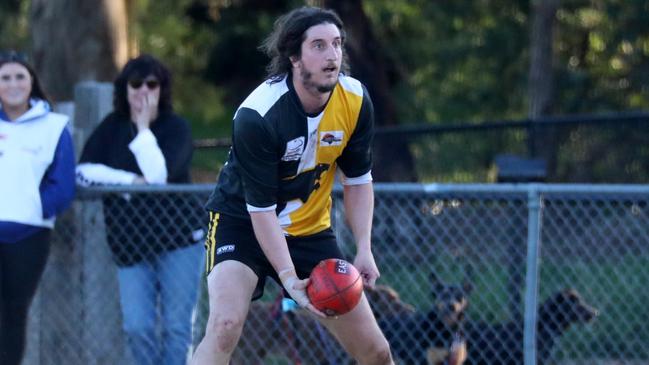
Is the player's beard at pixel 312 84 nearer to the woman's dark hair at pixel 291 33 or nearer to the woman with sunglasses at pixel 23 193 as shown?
the woman's dark hair at pixel 291 33

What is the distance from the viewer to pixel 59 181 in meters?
6.36

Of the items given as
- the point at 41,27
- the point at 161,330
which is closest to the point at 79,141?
the point at 161,330

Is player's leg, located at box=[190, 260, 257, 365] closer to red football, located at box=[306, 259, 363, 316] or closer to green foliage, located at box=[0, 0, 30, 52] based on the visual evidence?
red football, located at box=[306, 259, 363, 316]

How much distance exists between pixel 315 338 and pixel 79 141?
2032 mm

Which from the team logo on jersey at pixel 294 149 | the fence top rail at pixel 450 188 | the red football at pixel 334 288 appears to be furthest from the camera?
the fence top rail at pixel 450 188

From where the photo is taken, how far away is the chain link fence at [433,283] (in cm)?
658

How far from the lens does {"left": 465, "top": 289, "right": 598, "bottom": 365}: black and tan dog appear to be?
22.0 feet

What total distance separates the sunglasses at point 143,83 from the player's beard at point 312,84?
1921mm

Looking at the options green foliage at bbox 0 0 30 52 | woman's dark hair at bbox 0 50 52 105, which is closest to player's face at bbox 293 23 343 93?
woman's dark hair at bbox 0 50 52 105

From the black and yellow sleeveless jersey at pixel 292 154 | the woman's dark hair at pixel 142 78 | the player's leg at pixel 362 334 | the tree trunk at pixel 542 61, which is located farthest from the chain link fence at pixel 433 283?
the tree trunk at pixel 542 61

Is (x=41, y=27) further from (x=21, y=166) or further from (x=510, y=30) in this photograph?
(x=510, y=30)

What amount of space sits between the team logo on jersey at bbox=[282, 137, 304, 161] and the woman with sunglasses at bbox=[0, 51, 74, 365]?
1.93 m

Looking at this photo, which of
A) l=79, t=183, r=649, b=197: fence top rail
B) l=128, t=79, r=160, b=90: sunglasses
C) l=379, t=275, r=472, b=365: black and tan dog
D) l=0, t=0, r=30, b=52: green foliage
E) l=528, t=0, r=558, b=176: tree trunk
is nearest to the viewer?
l=79, t=183, r=649, b=197: fence top rail

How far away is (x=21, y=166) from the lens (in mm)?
6328
